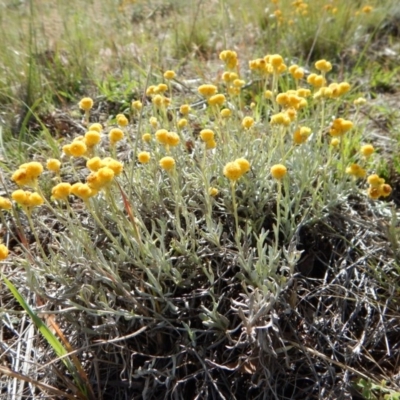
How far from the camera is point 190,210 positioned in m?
1.76

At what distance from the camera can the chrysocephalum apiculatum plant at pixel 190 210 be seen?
138 centimetres

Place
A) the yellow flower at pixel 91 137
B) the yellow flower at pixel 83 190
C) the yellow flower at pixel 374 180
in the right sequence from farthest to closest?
the yellow flower at pixel 374 180 < the yellow flower at pixel 91 137 < the yellow flower at pixel 83 190

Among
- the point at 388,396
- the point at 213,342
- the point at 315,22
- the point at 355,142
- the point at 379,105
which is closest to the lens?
the point at 388,396

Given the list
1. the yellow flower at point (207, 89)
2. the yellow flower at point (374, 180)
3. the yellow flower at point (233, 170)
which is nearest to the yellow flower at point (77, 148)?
the yellow flower at point (233, 170)

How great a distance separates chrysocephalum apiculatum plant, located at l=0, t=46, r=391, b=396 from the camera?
54.4 inches

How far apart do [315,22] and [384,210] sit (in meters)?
1.95

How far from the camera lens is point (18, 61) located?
Result: 284 cm

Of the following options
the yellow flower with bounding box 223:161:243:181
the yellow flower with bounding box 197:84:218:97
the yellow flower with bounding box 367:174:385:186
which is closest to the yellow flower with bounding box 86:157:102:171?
the yellow flower with bounding box 223:161:243:181

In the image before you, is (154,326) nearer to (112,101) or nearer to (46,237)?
(46,237)

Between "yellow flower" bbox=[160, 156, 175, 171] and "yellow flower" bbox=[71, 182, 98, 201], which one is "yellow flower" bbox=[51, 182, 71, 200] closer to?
"yellow flower" bbox=[71, 182, 98, 201]

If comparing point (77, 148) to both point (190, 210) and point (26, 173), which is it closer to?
point (26, 173)

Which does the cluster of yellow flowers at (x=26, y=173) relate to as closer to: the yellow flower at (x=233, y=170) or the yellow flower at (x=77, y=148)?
the yellow flower at (x=77, y=148)

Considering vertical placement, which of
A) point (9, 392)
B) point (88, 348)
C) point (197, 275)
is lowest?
point (9, 392)

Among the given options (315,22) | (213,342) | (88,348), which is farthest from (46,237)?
(315,22)
